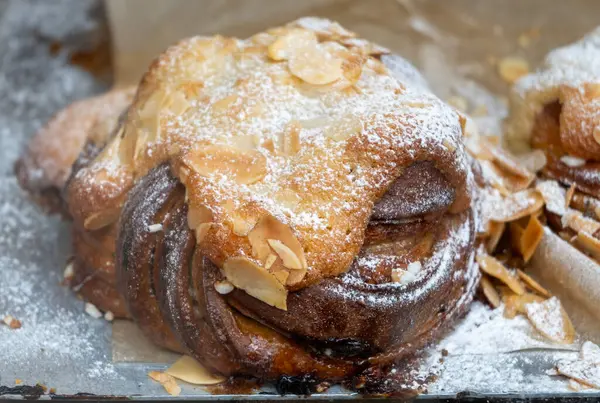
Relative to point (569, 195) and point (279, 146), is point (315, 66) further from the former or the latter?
point (569, 195)

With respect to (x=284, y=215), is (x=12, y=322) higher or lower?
lower

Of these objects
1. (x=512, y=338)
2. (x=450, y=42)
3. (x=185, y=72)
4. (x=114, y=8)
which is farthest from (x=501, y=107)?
(x=114, y=8)

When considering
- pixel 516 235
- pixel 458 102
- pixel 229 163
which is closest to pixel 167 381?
pixel 229 163

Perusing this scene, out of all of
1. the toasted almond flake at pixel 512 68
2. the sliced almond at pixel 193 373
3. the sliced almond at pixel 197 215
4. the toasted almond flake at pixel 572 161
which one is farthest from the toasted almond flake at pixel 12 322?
the toasted almond flake at pixel 512 68

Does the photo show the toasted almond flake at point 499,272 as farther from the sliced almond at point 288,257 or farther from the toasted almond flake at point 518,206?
the sliced almond at point 288,257

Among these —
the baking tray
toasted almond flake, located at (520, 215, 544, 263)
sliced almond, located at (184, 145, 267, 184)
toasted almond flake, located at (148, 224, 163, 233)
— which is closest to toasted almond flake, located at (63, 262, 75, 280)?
Answer: the baking tray

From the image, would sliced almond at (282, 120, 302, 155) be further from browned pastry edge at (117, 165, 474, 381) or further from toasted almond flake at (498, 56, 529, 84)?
toasted almond flake at (498, 56, 529, 84)

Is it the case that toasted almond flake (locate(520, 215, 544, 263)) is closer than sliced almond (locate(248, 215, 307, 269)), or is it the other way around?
sliced almond (locate(248, 215, 307, 269))
